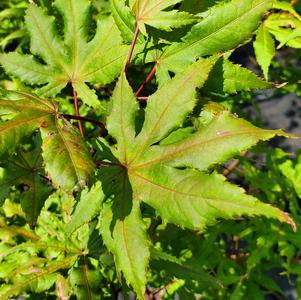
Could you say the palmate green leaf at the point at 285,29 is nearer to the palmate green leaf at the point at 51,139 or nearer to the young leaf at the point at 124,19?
the young leaf at the point at 124,19

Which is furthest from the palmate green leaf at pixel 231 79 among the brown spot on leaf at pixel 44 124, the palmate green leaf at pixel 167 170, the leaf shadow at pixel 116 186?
the brown spot on leaf at pixel 44 124

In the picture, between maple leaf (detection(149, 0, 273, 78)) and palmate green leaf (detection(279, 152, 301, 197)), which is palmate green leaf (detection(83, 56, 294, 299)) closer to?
maple leaf (detection(149, 0, 273, 78))

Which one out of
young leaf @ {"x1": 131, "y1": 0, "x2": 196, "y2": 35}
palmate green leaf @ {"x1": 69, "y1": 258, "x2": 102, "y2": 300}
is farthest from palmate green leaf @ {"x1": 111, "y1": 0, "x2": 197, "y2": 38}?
palmate green leaf @ {"x1": 69, "y1": 258, "x2": 102, "y2": 300}

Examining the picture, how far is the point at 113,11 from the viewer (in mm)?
977

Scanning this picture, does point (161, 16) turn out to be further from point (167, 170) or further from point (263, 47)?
point (263, 47)

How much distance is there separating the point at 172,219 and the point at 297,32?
34.9 inches

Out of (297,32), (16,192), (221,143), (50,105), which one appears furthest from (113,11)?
(16,192)

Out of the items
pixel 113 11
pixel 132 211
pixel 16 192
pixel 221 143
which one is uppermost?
pixel 113 11

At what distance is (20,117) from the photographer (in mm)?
808

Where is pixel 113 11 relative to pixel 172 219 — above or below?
above

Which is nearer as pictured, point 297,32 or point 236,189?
point 236,189

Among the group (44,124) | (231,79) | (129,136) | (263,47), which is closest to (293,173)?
(263,47)

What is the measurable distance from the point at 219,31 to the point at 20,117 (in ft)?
1.56

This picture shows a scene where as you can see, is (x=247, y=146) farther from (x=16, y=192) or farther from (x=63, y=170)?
(x=16, y=192)
